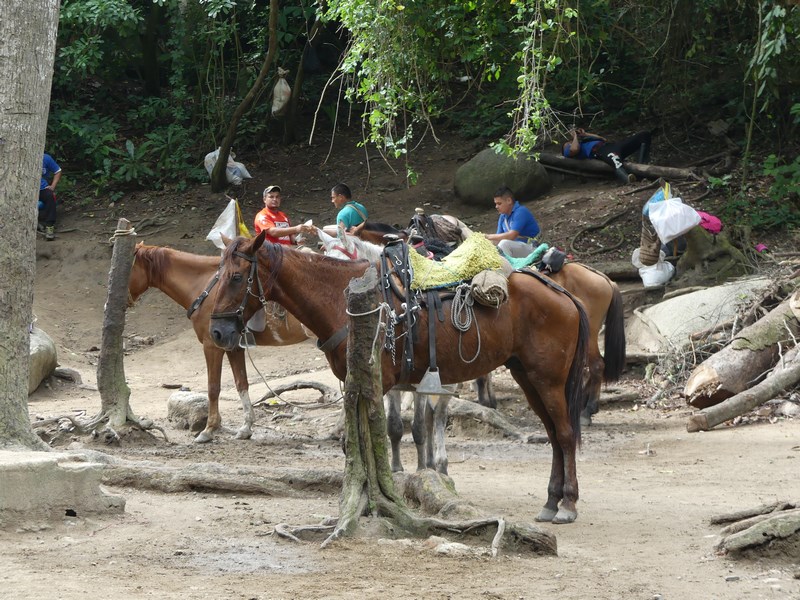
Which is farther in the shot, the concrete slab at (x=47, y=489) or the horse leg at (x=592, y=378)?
the horse leg at (x=592, y=378)

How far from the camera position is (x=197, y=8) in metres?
19.3

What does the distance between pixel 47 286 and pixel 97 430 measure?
8880mm

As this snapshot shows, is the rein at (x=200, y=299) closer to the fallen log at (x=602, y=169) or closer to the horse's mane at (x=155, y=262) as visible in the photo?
the horse's mane at (x=155, y=262)

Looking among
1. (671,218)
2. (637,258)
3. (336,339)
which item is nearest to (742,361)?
(671,218)

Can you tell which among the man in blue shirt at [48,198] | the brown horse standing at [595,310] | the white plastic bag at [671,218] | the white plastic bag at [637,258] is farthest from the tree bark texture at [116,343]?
the man in blue shirt at [48,198]

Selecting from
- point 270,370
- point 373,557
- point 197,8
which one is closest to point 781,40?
point 270,370

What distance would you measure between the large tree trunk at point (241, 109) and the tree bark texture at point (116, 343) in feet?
27.2

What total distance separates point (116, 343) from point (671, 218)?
7.63 meters

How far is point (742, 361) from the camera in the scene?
35.7 ft

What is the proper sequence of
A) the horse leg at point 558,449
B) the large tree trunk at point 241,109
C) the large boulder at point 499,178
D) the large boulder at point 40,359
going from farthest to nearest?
the large boulder at point 499,178
the large tree trunk at point 241,109
the large boulder at point 40,359
the horse leg at point 558,449

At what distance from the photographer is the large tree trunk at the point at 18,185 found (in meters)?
6.63

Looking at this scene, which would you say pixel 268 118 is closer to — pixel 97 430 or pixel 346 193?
pixel 346 193

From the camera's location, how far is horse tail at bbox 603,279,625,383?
10.3 meters

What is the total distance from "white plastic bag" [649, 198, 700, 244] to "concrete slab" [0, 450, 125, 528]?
365 inches
